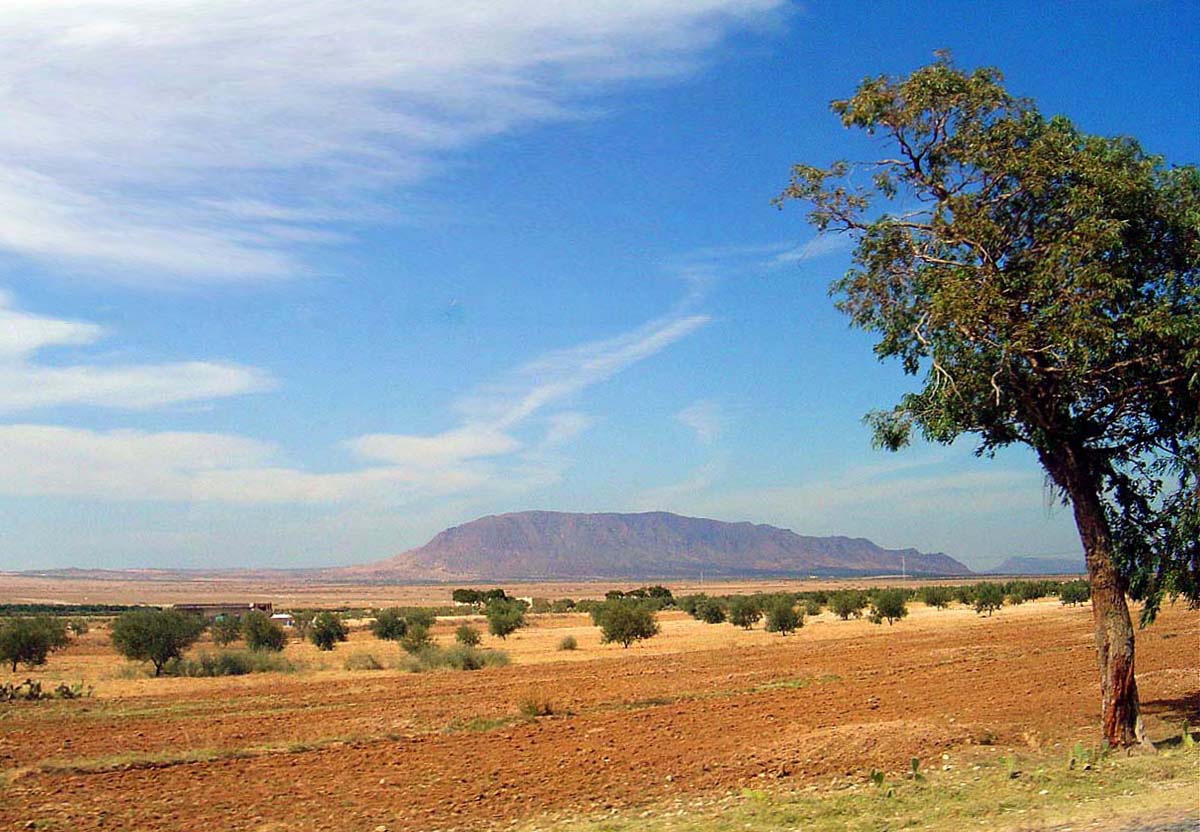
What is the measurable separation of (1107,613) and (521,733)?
11.1 metres

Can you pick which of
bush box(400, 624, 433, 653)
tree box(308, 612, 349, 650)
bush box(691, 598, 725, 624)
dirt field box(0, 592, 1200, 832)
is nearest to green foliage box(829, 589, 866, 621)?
bush box(691, 598, 725, 624)

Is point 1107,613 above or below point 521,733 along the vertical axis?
above

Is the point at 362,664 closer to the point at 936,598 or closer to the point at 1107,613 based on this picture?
the point at 1107,613

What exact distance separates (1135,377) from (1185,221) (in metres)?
2.44

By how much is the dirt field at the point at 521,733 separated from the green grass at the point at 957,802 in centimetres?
88

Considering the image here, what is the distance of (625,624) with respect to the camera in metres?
52.4

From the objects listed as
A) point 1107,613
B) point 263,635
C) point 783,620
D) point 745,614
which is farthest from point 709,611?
point 1107,613

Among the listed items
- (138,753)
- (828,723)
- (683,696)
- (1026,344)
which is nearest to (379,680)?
(683,696)

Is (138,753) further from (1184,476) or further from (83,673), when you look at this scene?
(83,673)

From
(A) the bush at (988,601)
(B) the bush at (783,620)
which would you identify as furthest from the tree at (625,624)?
(A) the bush at (988,601)

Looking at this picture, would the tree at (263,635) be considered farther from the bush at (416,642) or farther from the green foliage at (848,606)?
the green foliage at (848,606)

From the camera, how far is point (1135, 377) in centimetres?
1616

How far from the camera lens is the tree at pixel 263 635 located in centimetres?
5047

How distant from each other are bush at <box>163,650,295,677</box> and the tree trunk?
31.5m
